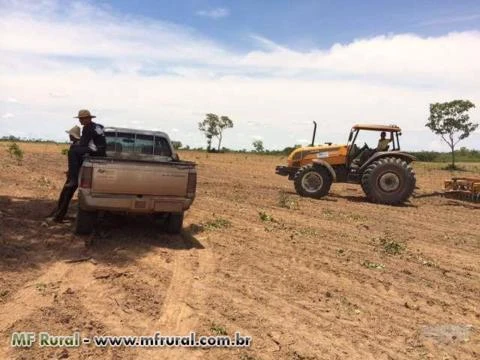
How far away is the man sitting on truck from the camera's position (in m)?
8.56

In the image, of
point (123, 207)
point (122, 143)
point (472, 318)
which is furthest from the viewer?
point (122, 143)

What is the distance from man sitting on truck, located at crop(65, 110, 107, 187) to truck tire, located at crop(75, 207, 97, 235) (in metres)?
1.01

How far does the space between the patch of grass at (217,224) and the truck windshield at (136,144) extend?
1515 mm

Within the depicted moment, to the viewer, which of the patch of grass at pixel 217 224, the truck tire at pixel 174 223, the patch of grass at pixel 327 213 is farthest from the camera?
the patch of grass at pixel 327 213

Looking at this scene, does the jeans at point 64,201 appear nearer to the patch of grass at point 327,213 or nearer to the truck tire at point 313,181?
the patch of grass at point 327,213

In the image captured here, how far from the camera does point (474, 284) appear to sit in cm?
698

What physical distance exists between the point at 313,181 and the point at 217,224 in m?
5.86

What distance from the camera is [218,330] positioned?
488cm

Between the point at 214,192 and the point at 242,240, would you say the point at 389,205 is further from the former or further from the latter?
the point at 242,240

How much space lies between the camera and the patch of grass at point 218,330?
190 inches

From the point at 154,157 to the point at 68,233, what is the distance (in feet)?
7.36

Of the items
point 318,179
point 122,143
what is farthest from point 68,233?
point 318,179

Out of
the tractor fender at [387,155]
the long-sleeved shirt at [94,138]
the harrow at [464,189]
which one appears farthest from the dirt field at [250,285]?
the harrow at [464,189]

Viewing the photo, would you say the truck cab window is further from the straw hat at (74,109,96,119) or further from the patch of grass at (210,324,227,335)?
the patch of grass at (210,324,227,335)
